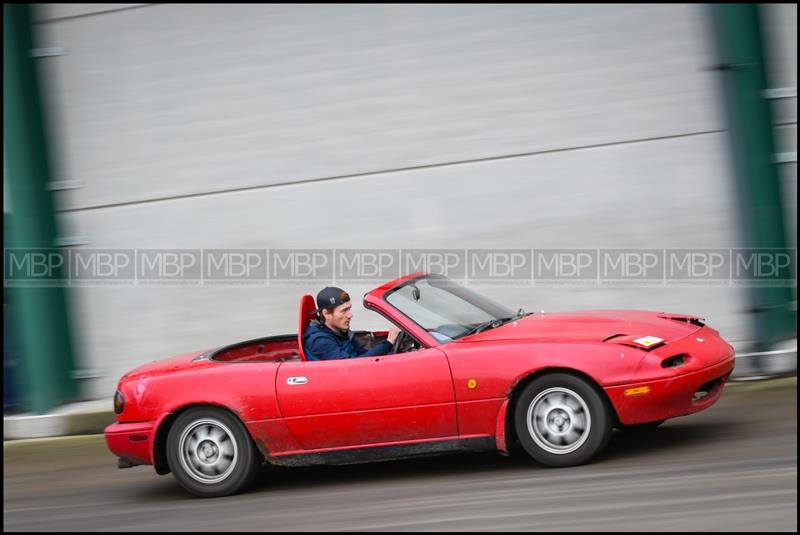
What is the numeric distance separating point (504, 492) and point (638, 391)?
1.00 metres

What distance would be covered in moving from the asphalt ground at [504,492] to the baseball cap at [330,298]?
3.93 feet

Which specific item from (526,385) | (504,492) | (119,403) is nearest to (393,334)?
(526,385)

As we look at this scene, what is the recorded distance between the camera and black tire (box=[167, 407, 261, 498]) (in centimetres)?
659

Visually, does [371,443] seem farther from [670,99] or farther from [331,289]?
[670,99]

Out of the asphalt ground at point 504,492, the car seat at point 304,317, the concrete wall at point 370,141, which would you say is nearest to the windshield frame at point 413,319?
the car seat at point 304,317

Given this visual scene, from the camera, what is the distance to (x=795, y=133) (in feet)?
30.2

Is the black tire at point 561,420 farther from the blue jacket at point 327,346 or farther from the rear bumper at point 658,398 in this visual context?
the blue jacket at point 327,346

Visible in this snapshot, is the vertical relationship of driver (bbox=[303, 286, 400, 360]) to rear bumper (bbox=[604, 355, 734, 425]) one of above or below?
above

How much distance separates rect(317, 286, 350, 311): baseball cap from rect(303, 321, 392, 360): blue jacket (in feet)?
0.44

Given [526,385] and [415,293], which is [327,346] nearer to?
[415,293]

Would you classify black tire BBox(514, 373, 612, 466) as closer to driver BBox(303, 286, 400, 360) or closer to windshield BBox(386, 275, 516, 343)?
windshield BBox(386, 275, 516, 343)

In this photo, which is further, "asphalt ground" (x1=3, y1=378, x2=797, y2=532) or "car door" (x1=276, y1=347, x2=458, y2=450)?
"car door" (x1=276, y1=347, x2=458, y2=450)

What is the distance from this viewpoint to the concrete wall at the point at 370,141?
31.6 feet

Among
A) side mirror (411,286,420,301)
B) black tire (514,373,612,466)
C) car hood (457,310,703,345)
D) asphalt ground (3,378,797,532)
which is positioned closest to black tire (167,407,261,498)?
asphalt ground (3,378,797,532)
